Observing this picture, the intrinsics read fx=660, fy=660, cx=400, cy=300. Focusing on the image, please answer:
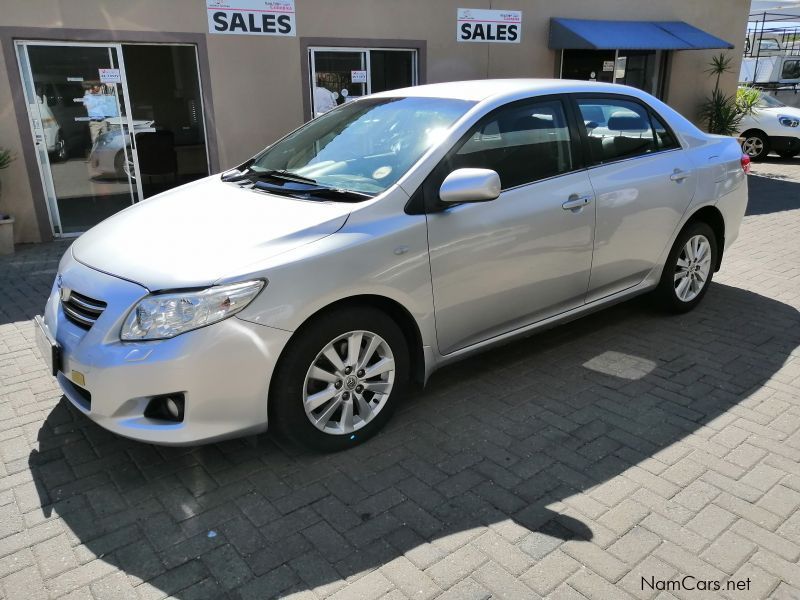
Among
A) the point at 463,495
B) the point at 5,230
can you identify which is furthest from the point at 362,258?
the point at 5,230

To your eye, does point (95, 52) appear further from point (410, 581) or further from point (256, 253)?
point (410, 581)

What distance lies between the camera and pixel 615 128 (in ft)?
14.6

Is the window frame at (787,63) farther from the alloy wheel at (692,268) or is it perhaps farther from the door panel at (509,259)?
the door panel at (509,259)

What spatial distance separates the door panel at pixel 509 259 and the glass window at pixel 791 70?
793 inches

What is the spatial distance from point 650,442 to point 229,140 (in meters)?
7.09

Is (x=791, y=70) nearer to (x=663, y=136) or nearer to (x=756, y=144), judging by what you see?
(x=756, y=144)

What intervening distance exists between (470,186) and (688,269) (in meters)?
2.61

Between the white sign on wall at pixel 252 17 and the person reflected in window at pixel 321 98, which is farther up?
the white sign on wall at pixel 252 17

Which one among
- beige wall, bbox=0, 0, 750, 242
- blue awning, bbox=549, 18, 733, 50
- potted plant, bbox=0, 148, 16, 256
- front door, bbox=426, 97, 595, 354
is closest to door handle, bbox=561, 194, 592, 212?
front door, bbox=426, 97, 595, 354

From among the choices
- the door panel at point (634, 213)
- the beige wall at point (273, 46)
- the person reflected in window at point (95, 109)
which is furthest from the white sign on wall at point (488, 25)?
the door panel at point (634, 213)

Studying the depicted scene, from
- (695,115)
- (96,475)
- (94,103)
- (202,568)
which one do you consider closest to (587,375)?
(202,568)

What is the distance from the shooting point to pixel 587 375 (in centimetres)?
425

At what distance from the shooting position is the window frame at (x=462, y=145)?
341 cm

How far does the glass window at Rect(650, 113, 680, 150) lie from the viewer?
15.5 feet
